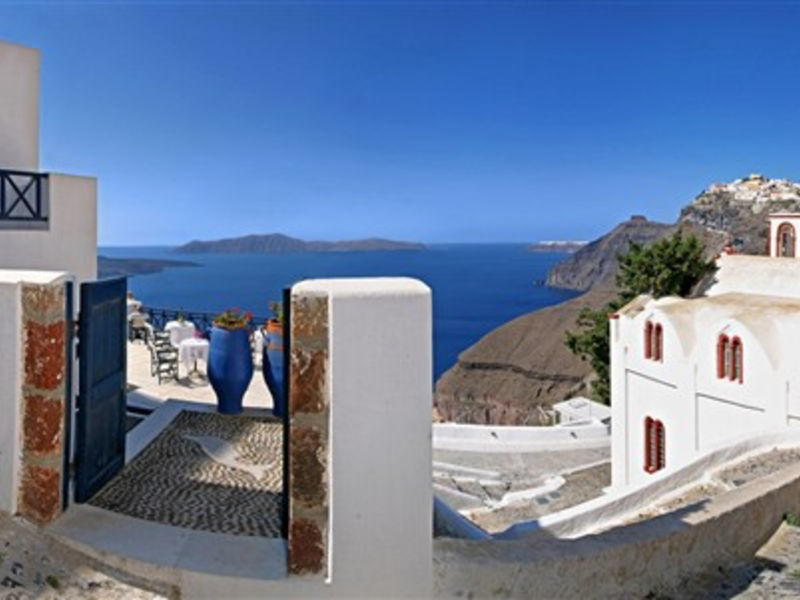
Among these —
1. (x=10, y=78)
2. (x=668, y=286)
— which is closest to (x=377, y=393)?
(x=10, y=78)

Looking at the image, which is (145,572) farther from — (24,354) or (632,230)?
(632,230)

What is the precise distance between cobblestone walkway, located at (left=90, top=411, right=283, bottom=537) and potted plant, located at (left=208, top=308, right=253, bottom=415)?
30 cm

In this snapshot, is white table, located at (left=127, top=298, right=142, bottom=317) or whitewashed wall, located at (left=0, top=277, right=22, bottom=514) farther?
white table, located at (left=127, top=298, right=142, bottom=317)

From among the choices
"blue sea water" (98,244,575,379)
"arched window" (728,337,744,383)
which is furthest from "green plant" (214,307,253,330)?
"blue sea water" (98,244,575,379)

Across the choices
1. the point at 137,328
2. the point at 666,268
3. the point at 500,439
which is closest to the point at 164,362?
the point at 137,328

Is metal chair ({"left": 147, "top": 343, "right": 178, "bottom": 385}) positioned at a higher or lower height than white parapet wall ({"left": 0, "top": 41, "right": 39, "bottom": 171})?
lower

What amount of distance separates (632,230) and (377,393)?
156743 mm

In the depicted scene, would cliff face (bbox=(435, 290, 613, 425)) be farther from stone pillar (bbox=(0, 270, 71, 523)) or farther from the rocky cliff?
stone pillar (bbox=(0, 270, 71, 523))

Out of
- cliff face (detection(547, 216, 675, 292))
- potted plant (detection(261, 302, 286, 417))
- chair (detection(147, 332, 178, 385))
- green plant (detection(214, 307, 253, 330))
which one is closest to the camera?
potted plant (detection(261, 302, 286, 417))

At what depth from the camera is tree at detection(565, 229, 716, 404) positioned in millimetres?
25891

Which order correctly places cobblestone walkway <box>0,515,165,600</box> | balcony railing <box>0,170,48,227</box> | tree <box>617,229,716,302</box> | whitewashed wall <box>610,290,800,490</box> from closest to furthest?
1. cobblestone walkway <box>0,515,165,600</box>
2. balcony railing <box>0,170,48,227</box>
3. whitewashed wall <box>610,290,800,490</box>
4. tree <box>617,229,716,302</box>

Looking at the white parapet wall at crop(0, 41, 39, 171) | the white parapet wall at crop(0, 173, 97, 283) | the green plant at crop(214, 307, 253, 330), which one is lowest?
the green plant at crop(214, 307, 253, 330)

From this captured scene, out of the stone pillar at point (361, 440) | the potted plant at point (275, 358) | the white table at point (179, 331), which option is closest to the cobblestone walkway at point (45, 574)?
the stone pillar at point (361, 440)

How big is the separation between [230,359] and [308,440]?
3.95 m
